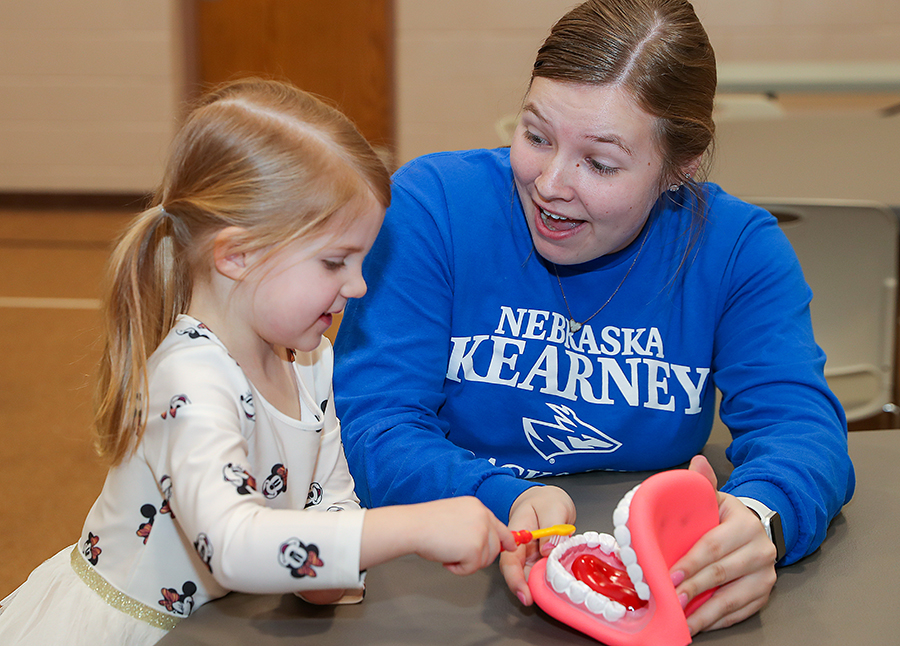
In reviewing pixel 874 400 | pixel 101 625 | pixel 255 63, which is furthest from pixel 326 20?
pixel 101 625

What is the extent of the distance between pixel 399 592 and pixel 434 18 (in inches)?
163

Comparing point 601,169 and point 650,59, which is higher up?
point 650,59

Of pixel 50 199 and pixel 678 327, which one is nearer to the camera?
pixel 678 327

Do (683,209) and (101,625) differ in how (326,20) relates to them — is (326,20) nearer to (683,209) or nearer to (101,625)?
(683,209)

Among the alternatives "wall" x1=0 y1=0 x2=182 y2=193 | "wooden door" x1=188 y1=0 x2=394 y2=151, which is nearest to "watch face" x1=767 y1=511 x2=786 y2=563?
"wooden door" x1=188 y1=0 x2=394 y2=151

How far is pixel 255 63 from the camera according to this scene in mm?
4770

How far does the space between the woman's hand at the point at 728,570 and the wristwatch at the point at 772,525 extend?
0.08 feet

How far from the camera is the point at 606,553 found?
78 centimetres

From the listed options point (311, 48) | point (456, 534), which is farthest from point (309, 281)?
point (311, 48)

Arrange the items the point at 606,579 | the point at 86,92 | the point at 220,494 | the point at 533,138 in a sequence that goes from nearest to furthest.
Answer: the point at 220,494 < the point at 606,579 < the point at 533,138 < the point at 86,92

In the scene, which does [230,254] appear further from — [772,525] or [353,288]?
[772,525]

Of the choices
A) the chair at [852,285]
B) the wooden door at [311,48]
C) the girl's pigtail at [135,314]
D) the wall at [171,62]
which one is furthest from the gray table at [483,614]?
the wooden door at [311,48]

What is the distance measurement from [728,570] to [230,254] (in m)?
0.53

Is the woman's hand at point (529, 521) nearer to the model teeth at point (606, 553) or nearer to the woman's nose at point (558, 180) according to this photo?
the model teeth at point (606, 553)
